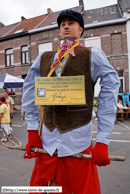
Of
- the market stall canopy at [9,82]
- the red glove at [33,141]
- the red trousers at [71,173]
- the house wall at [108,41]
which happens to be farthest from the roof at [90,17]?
the red trousers at [71,173]

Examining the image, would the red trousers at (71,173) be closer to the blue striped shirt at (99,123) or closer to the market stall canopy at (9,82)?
the blue striped shirt at (99,123)

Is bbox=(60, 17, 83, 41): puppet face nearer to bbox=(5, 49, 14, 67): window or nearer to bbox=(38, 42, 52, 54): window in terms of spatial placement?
bbox=(38, 42, 52, 54): window

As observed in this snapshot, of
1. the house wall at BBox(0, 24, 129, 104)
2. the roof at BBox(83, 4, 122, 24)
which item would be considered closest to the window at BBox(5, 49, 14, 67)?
the house wall at BBox(0, 24, 129, 104)

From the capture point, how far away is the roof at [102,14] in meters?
14.4

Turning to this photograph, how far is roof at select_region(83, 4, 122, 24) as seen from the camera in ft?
47.1

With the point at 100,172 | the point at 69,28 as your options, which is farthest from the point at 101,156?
the point at 100,172

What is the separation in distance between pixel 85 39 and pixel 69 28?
13780 mm

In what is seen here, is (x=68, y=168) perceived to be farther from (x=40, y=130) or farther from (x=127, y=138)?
(x=127, y=138)

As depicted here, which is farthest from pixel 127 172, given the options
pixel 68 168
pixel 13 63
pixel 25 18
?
pixel 25 18

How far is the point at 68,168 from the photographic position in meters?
1.26

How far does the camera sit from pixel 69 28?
1.44 m

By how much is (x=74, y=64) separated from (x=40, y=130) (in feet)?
2.18

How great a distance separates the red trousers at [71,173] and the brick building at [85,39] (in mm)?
12702

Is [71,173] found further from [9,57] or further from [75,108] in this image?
[9,57]
